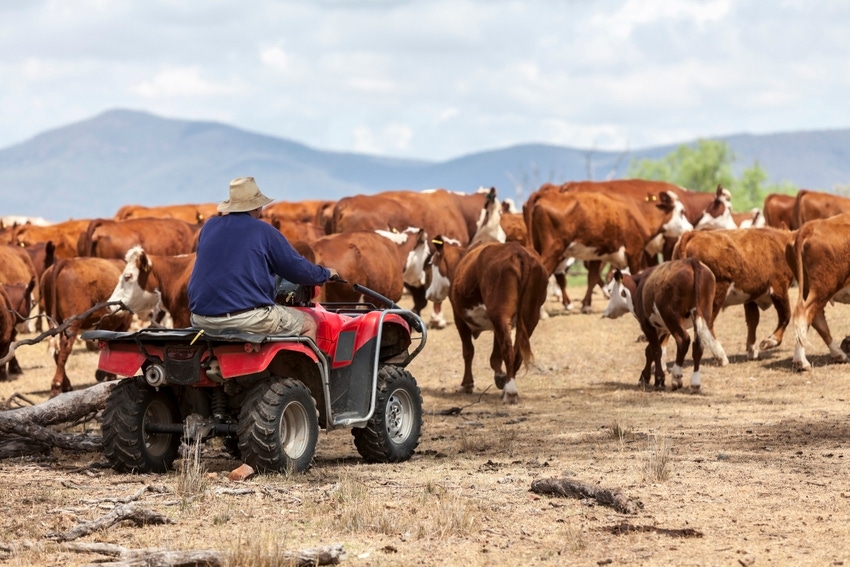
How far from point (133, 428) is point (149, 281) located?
722 centimetres

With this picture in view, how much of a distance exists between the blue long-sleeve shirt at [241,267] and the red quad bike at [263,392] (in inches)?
9.3

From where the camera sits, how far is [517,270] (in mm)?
13156

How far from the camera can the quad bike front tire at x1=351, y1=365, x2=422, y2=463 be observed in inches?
364

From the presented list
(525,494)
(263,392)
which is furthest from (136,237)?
(525,494)

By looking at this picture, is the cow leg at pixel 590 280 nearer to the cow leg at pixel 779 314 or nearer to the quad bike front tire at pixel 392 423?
the cow leg at pixel 779 314

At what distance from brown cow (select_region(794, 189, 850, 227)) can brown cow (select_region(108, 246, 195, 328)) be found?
44.8 feet

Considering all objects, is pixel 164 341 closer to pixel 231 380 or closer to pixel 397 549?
pixel 231 380

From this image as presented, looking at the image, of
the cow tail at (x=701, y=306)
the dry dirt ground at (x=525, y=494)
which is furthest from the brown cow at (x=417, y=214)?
the dry dirt ground at (x=525, y=494)

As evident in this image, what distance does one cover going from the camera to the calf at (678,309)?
44.2ft

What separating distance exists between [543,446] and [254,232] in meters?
3.18

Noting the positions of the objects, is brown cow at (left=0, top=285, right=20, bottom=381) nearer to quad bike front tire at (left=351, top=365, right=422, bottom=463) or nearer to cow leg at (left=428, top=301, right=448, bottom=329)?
quad bike front tire at (left=351, top=365, right=422, bottom=463)

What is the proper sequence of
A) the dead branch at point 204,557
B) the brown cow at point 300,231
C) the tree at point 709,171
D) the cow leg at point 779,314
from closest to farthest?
the dead branch at point 204,557 < the cow leg at point 779,314 < the brown cow at point 300,231 < the tree at point 709,171

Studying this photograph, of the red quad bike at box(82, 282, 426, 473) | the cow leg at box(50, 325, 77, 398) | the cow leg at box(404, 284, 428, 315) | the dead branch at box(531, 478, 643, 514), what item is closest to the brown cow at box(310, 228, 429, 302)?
the cow leg at box(50, 325, 77, 398)

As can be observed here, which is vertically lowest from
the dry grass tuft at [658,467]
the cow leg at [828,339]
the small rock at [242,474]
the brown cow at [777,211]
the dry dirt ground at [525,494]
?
the dry dirt ground at [525,494]
